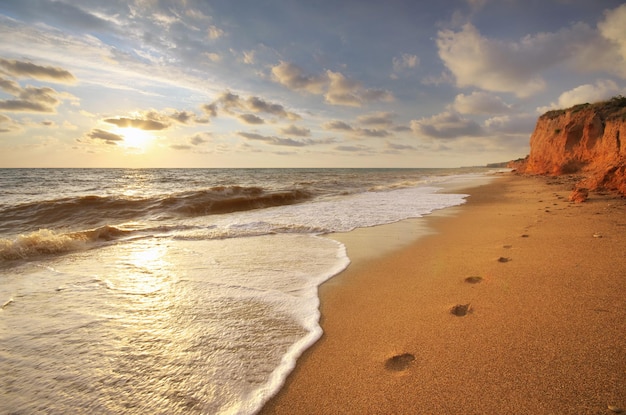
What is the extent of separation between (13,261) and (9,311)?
2975 millimetres

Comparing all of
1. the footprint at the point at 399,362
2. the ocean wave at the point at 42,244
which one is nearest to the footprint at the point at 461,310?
the footprint at the point at 399,362

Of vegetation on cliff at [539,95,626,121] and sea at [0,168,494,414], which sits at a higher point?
vegetation on cliff at [539,95,626,121]

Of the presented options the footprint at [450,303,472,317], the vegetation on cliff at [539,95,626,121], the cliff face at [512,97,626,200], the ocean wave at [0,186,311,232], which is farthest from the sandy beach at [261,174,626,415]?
the vegetation on cliff at [539,95,626,121]

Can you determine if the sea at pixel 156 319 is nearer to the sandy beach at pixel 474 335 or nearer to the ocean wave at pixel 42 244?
the ocean wave at pixel 42 244

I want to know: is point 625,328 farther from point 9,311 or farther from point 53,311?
point 9,311

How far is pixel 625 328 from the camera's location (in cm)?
245

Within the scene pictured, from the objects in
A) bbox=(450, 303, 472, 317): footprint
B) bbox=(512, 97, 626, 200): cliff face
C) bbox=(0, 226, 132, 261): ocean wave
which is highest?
bbox=(512, 97, 626, 200): cliff face

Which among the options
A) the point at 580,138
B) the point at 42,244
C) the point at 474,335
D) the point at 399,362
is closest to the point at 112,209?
the point at 42,244

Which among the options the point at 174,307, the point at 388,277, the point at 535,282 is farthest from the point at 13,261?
the point at 535,282

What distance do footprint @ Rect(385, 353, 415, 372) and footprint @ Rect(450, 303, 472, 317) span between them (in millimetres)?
943

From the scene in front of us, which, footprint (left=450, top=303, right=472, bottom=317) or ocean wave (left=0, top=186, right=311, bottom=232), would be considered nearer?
footprint (left=450, top=303, right=472, bottom=317)

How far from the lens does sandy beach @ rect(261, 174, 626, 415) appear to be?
1.91m

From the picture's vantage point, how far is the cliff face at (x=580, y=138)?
790 inches

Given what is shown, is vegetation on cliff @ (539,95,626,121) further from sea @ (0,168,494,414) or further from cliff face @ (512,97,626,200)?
sea @ (0,168,494,414)
